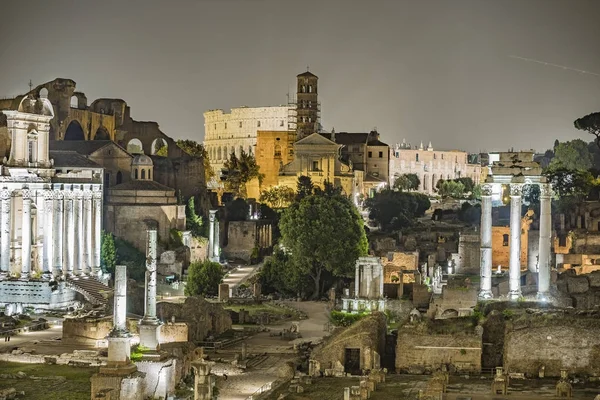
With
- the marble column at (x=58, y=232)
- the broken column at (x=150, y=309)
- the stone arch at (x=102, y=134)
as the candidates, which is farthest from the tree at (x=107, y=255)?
the broken column at (x=150, y=309)

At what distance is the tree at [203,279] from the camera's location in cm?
5506

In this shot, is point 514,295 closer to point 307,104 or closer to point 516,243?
point 516,243

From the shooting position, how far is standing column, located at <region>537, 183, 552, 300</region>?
143 feet

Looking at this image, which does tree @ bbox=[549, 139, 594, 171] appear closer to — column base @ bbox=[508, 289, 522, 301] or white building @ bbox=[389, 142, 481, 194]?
white building @ bbox=[389, 142, 481, 194]

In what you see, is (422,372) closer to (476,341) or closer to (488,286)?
(476,341)

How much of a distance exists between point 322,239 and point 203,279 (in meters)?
6.66

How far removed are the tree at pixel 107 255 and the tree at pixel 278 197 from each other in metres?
27.7

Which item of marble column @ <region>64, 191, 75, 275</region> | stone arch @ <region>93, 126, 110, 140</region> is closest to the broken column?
marble column @ <region>64, 191, 75, 275</region>

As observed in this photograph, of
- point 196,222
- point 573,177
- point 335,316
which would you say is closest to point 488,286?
point 335,316

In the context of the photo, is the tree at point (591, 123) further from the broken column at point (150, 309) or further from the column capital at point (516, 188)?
the broken column at point (150, 309)

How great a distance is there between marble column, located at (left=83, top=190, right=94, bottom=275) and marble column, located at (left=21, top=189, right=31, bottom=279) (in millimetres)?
4009

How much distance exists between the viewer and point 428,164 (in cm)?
12888

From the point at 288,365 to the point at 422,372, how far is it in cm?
409

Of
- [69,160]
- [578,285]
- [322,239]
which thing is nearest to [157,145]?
[69,160]
